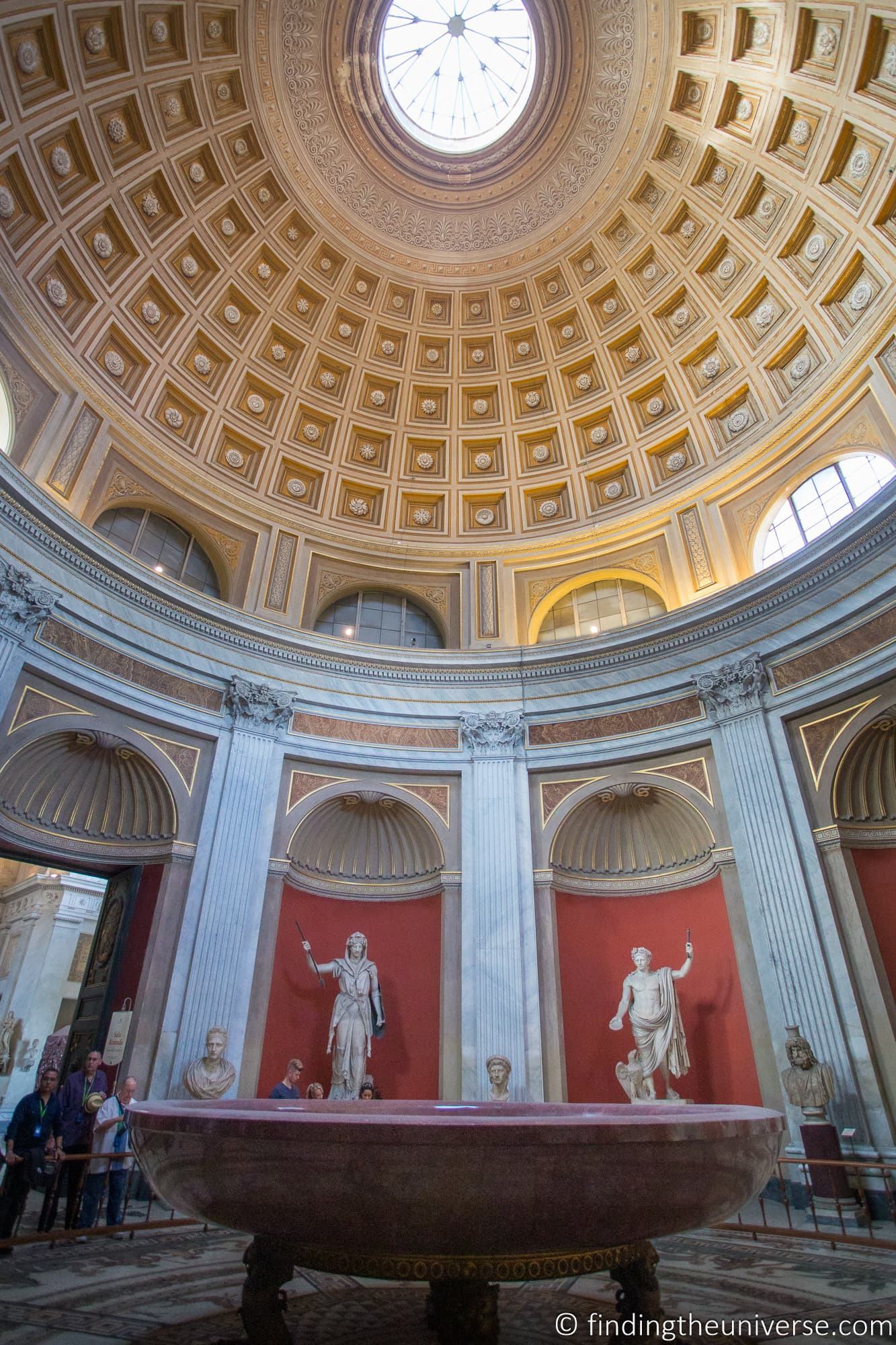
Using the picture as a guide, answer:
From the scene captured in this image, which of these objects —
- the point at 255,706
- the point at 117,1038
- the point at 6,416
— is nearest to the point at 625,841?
the point at 255,706

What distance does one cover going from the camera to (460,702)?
1402 cm

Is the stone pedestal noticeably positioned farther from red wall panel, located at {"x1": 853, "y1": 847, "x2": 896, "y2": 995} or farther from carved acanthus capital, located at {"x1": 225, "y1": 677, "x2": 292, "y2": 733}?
carved acanthus capital, located at {"x1": 225, "y1": 677, "x2": 292, "y2": 733}

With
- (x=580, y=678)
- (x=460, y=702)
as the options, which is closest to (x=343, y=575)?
(x=460, y=702)

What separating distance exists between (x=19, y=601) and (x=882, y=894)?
41.3 ft

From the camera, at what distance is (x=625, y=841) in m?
12.9

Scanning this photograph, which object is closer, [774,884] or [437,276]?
[774,884]

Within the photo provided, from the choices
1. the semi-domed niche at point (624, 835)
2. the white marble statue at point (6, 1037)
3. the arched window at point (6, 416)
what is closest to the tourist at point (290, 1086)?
the semi-domed niche at point (624, 835)

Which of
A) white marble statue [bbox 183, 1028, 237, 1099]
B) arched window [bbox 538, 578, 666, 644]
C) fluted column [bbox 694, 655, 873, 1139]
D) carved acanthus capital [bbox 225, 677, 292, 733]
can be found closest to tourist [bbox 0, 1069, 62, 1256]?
white marble statue [bbox 183, 1028, 237, 1099]

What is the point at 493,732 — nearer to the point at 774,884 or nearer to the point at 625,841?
the point at 625,841

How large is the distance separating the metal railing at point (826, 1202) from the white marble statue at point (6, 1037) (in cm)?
1668

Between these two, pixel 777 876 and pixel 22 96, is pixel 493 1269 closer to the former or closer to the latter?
pixel 777 876

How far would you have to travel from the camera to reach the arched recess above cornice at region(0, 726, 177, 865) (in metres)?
10.5

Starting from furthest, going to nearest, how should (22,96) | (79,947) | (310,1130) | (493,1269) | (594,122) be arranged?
(79,947)
(594,122)
(22,96)
(493,1269)
(310,1130)

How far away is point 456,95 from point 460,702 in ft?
47.2
